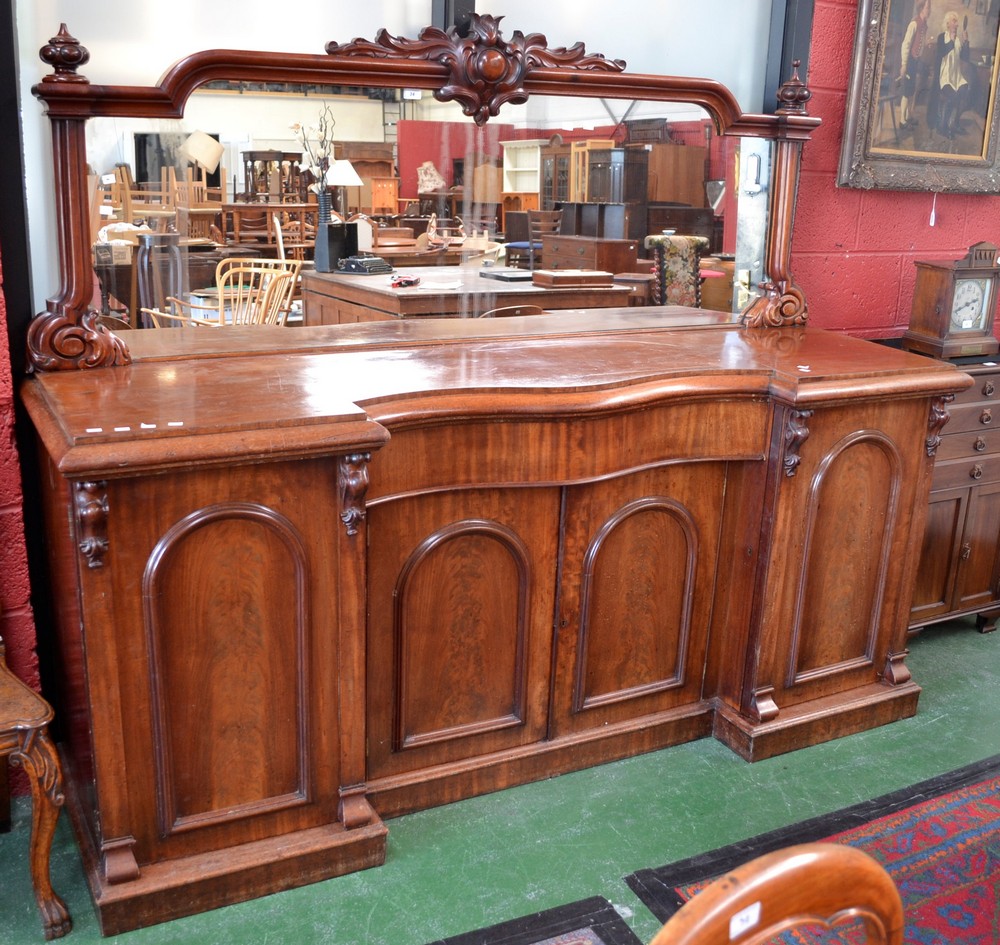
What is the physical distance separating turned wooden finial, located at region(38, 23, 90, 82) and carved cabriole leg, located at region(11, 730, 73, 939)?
53.4 inches

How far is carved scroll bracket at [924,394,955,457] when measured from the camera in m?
2.75

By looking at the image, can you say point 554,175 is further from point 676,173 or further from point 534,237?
point 676,173

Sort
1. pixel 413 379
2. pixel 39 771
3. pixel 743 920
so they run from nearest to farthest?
pixel 743 920
pixel 39 771
pixel 413 379

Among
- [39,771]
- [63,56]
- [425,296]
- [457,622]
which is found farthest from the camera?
[425,296]

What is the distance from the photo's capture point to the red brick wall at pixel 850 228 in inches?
129

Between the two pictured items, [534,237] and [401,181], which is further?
[534,237]

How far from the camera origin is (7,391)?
2221 mm

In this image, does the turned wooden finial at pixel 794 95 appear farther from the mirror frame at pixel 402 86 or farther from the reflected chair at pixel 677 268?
the reflected chair at pixel 677 268

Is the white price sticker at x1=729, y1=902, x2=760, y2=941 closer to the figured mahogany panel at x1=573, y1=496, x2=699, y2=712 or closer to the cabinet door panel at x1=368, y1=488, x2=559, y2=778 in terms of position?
the cabinet door panel at x1=368, y1=488, x2=559, y2=778

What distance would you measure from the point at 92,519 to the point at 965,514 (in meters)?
2.71

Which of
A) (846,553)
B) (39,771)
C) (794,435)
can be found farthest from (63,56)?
(846,553)

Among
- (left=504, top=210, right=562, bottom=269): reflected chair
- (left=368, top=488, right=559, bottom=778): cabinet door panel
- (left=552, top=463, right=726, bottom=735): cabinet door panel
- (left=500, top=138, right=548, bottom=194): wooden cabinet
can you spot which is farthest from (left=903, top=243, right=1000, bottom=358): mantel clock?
(left=368, top=488, right=559, bottom=778): cabinet door panel

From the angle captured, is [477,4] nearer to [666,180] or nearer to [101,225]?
[666,180]

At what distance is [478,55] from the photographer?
2619mm
